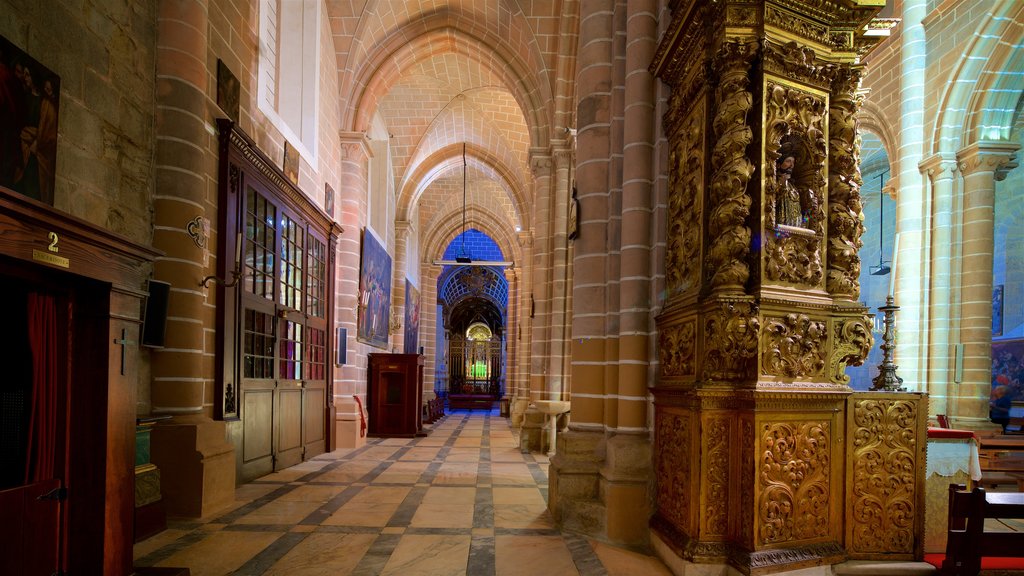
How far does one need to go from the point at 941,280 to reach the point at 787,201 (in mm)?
7348

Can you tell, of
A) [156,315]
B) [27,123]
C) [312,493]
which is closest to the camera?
[27,123]

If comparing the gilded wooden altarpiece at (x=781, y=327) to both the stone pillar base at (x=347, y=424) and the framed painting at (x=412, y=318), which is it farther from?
the framed painting at (x=412, y=318)

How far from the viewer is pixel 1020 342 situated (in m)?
11.4

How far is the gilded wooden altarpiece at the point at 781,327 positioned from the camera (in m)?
3.68

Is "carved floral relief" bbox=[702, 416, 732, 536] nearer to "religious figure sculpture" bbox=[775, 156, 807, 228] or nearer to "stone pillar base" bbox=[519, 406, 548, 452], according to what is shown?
"religious figure sculpture" bbox=[775, 156, 807, 228]

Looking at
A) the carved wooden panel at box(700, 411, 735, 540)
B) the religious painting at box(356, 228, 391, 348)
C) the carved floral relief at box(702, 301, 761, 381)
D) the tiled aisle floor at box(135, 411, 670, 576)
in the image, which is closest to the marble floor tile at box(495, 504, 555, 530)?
the tiled aisle floor at box(135, 411, 670, 576)

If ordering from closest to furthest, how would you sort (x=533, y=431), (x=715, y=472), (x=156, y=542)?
(x=715, y=472) → (x=156, y=542) → (x=533, y=431)

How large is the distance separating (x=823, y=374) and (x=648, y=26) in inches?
125

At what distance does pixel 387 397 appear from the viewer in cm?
1227

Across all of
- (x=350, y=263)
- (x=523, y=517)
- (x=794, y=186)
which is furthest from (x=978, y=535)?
(x=350, y=263)

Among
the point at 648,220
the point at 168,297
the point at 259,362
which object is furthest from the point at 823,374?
the point at 259,362

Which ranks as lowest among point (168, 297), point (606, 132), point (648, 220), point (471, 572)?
point (471, 572)

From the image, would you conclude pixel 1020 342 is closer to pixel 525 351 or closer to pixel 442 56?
pixel 525 351

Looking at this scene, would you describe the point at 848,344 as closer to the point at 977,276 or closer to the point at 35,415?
the point at 35,415
